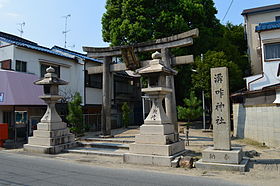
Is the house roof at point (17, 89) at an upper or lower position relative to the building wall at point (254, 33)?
lower

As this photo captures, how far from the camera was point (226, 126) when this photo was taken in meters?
8.82

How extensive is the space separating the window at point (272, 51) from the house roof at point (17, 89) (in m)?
18.1

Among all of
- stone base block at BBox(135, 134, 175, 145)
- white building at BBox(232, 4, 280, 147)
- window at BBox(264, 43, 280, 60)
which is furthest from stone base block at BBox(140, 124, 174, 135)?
window at BBox(264, 43, 280, 60)

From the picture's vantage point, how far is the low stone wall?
1234cm

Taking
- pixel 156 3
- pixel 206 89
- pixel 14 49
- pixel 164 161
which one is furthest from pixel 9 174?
pixel 156 3

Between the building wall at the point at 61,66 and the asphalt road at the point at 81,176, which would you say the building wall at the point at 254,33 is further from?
the asphalt road at the point at 81,176

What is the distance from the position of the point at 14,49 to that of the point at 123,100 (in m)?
13.8

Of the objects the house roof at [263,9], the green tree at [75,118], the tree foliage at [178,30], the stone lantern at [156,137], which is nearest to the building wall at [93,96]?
the green tree at [75,118]

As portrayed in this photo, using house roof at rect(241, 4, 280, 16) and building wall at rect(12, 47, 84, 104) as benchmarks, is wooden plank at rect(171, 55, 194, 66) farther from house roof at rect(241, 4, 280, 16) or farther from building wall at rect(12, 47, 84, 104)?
house roof at rect(241, 4, 280, 16)

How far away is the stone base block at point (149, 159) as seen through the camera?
9164 millimetres

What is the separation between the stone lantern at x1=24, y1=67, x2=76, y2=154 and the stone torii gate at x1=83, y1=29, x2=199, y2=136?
3543 mm

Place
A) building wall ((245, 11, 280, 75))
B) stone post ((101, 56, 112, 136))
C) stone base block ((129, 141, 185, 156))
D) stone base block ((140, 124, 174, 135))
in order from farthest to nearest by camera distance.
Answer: building wall ((245, 11, 280, 75)) → stone post ((101, 56, 112, 136)) → stone base block ((140, 124, 174, 135)) → stone base block ((129, 141, 185, 156))

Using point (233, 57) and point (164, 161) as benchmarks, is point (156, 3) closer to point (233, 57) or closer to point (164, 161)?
point (233, 57)

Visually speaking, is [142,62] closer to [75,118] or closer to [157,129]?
[157,129]
